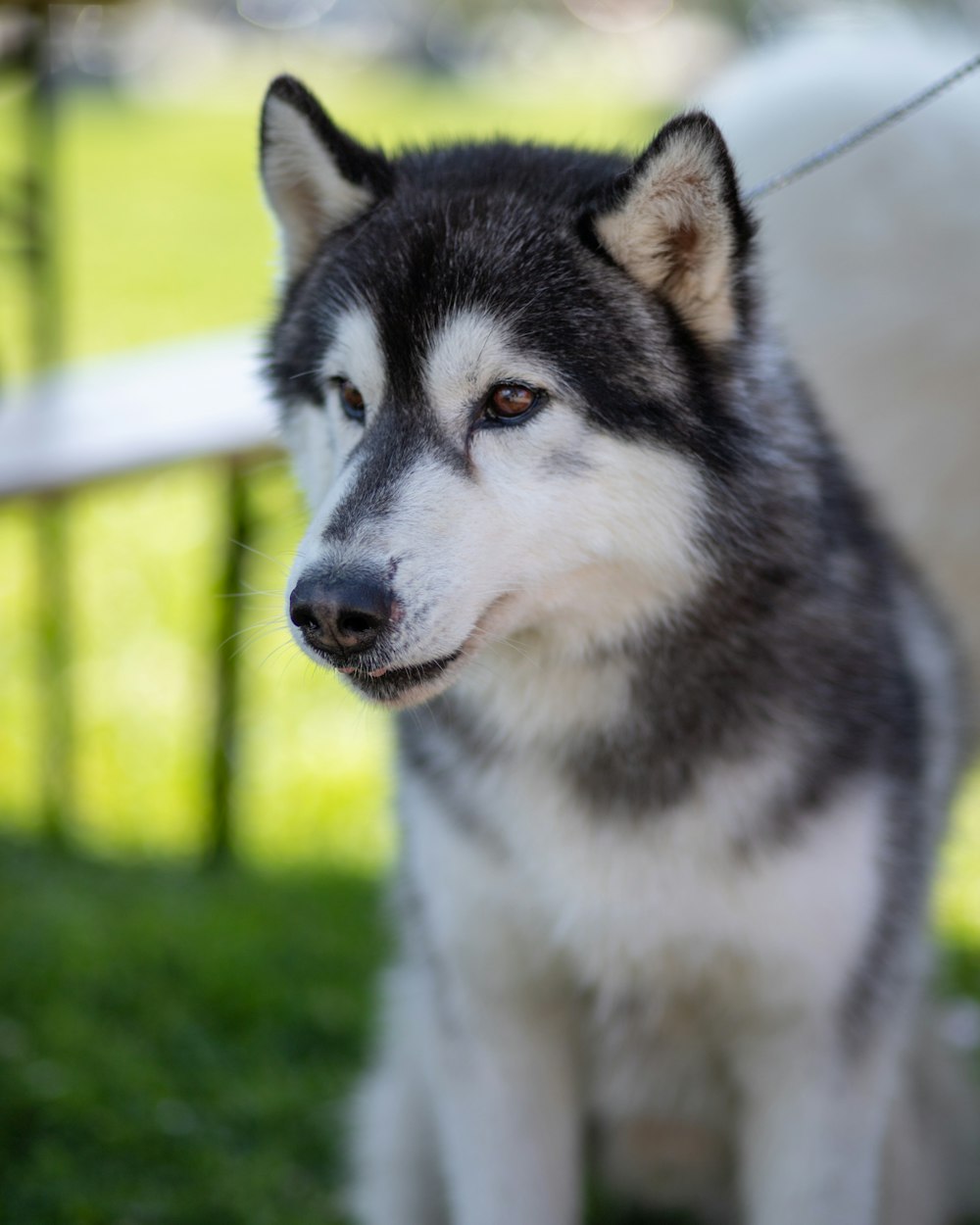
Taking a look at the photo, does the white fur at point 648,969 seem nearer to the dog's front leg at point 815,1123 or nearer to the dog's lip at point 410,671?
the dog's front leg at point 815,1123

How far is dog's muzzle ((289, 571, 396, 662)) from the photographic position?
6.82 ft

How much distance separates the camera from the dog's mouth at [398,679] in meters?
2.20

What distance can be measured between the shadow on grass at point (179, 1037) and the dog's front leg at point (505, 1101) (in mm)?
767

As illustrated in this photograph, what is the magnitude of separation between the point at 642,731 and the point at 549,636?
23 cm

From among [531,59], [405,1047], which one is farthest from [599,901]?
[531,59]

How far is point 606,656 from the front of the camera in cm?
246

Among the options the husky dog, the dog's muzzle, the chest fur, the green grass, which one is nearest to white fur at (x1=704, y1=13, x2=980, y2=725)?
the husky dog

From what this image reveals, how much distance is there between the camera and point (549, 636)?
244cm

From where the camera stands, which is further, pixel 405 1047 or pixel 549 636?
pixel 405 1047

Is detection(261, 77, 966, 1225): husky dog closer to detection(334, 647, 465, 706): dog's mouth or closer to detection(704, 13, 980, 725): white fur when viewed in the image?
detection(334, 647, 465, 706): dog's mouth

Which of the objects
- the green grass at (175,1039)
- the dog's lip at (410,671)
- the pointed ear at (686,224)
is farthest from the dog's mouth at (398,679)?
the green grass at (175,1039)

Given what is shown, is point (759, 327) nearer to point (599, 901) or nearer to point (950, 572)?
point (599, 901)

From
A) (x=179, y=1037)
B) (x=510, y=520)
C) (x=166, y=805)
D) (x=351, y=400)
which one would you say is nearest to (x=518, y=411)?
(x=510, y=520)

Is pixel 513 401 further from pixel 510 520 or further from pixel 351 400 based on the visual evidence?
pixel 351 400
